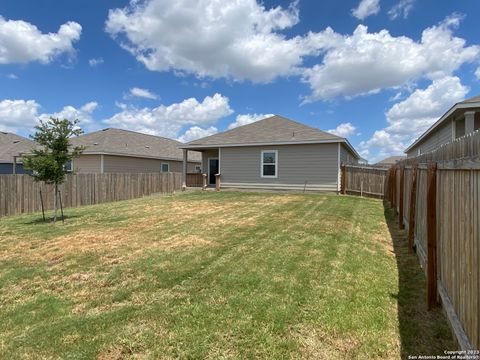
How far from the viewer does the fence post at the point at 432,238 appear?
3.42 meters

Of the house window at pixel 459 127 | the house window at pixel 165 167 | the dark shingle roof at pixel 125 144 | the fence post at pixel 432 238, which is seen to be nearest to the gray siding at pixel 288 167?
the house window at pixel 459 127

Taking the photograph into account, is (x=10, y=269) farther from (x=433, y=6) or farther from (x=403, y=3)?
(x=433, y=6)

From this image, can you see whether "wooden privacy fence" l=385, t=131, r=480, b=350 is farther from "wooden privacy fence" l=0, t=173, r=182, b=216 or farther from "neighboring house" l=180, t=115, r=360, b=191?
"wooden privacy fence" l=0, t=173, r=182, b=216

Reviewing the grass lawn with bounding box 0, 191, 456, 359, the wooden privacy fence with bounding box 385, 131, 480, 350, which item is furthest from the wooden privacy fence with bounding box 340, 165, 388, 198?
the wooden privacy fence with bounding box 385, 131, 480, 350

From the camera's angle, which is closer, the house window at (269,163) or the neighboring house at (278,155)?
the neighboring house at (278,155)

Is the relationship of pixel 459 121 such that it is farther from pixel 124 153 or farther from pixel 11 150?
pixel 11 150

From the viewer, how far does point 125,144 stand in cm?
2312

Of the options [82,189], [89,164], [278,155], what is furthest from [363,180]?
[89,164]

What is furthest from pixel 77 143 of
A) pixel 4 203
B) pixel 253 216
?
pixel 253 216

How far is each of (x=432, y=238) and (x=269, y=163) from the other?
14058mm

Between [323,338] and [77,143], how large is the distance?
2421cm

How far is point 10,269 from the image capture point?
4895 millimetres

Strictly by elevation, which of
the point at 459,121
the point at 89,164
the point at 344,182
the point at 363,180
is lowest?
the point at 344,182

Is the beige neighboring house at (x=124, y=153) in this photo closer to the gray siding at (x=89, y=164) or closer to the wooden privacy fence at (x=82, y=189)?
the gray siding at (x=89, y=164)
